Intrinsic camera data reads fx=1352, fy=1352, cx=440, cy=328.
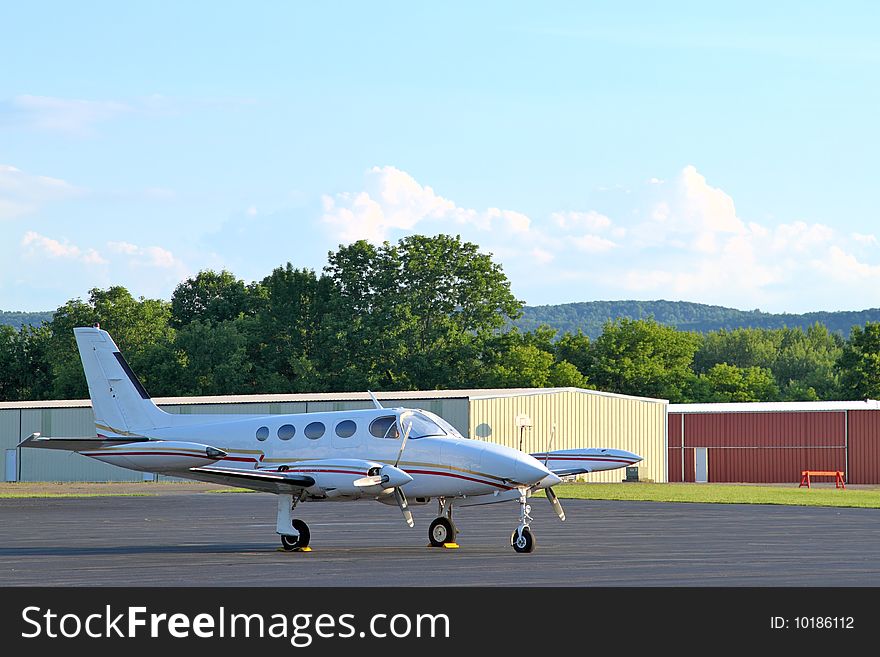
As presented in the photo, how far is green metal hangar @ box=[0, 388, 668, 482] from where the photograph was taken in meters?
66.9

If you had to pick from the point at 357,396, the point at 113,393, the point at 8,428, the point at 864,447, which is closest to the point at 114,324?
the point at 8,428

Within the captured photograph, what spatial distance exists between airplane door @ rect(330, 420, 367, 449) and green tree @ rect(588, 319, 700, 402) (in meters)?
87.2

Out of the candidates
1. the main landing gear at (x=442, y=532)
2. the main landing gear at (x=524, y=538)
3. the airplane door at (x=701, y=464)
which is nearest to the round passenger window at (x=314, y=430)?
the main landing gear at (x=442, y=532)

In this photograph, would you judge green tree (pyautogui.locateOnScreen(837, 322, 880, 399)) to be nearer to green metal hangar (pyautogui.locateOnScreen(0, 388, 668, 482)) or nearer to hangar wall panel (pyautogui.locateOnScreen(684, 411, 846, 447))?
hangar wall panel (pyautogui.locateOnScreen(684, 411, 846, 447))

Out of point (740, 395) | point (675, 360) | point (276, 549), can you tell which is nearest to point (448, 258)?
point (675, 360)

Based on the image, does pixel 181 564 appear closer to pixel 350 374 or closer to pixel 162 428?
pixel 162 428

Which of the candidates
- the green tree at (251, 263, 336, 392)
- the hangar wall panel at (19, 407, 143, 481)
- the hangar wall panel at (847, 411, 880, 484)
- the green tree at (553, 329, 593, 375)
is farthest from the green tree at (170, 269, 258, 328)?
the hangar wall panel at (847, 411, 880, 484)

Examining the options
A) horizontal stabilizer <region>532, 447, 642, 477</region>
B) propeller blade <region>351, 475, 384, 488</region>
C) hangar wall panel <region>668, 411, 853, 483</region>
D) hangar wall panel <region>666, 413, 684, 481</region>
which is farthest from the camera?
hangar wall panel <region>666, 413, 684, 481</region>

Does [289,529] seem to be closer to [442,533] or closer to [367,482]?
[367,482]

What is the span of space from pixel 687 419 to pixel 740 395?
46516mm

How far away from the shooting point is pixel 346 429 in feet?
84.6

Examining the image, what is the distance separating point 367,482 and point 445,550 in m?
2.00

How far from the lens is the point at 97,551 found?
2444cm

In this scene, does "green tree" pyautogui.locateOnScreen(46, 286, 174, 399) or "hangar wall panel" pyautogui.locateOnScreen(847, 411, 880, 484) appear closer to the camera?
"hangar wall panel" pyautogui.locateOnScreen(847, 411, 880, 484)
